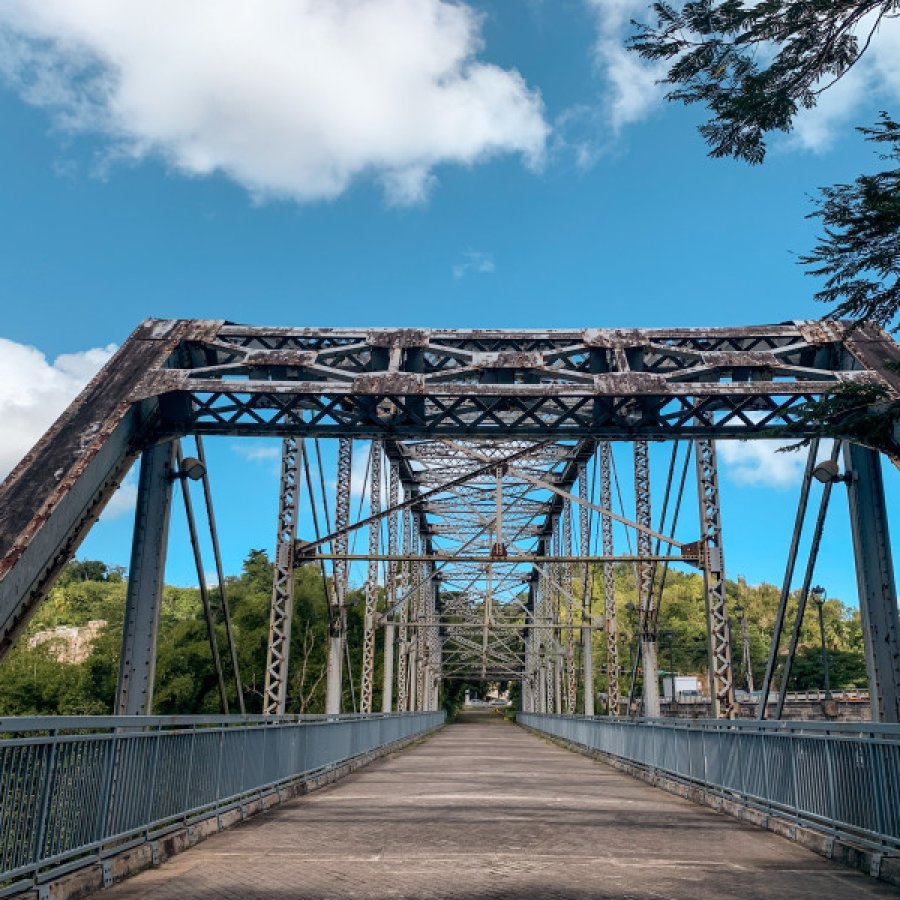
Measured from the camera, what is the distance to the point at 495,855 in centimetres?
841

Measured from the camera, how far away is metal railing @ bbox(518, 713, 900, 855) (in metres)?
7.36

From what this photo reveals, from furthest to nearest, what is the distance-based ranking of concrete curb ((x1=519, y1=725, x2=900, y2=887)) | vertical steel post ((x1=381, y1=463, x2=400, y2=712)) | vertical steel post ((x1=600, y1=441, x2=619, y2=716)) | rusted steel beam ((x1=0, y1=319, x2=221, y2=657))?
vertical steel post ((x1=381, y1=463, x2=400, y2=712)), vertical steel post ((x1=600, y1=441, x2=619, y2=716)), rusted steel beam ((x1=0, y1=319, x2=221, y2=657)), concrete curb ((x1=519, y1=725, x2=900, y2=887))

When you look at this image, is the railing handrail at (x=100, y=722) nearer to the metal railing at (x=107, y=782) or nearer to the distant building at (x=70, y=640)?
the metal railing at (x=107, y=782)

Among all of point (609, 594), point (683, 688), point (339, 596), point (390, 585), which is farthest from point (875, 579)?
point (683, 688)

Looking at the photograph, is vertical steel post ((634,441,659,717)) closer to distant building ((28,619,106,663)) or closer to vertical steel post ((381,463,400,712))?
vertical steel post ((381,463,400,712))

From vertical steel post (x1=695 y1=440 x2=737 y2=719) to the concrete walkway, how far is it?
2190mm

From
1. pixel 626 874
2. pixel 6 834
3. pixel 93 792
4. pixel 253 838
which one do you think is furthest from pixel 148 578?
pixel 626 874

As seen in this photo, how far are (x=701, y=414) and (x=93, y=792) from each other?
8677 mm

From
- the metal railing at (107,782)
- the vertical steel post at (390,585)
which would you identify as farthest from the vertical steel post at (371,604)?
the metal railing at (107,782)

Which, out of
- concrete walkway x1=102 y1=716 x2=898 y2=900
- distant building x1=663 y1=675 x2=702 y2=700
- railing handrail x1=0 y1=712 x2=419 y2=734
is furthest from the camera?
distant building x1=663 y1=675 x2=702 y2=700

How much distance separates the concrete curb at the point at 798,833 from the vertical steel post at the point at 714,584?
5.54ft

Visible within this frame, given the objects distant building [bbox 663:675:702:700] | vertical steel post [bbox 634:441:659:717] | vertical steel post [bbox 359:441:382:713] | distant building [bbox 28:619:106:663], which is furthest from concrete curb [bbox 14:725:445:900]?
distant building [bbox 28:619:106:663]

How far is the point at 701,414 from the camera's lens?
12070mm

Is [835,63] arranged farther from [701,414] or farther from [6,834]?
[6,834]
